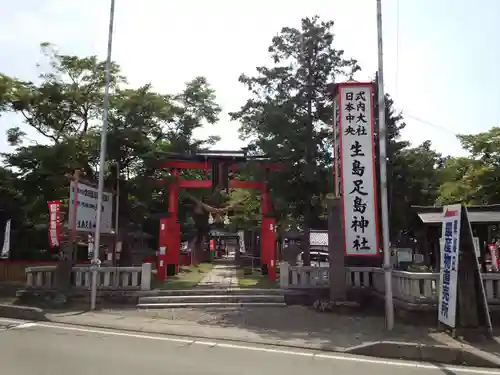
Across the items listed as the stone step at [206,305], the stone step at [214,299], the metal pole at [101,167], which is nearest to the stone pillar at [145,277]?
the stone step at [214,299]

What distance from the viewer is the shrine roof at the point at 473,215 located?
1480 cm

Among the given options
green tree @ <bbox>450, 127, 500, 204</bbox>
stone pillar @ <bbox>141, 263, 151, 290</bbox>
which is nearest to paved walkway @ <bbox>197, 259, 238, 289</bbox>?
stone pillar @ <bbox>141, 263, 151, 290</bbox>

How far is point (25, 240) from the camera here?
23.8 meters

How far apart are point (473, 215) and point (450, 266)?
6.16m

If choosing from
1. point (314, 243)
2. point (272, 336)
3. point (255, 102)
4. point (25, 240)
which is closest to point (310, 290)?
point (272, 336)

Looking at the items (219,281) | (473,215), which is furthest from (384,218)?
(219,281)

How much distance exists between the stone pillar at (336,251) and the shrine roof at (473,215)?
3.47 m

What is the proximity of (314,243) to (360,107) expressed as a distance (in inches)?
707

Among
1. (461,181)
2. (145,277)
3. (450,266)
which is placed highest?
(461,181)

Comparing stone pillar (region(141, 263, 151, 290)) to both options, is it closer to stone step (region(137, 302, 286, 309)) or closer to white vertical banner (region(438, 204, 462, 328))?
stone step (region(137, 302, 286, 309))

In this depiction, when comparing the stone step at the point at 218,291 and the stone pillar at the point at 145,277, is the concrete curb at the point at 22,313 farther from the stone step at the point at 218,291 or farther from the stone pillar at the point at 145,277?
the stone step at the point at 218,291

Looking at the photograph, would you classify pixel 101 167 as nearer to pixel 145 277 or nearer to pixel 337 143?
pixel 145 277

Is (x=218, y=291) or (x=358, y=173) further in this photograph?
(x=218, y=291)

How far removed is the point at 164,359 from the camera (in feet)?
25.5
